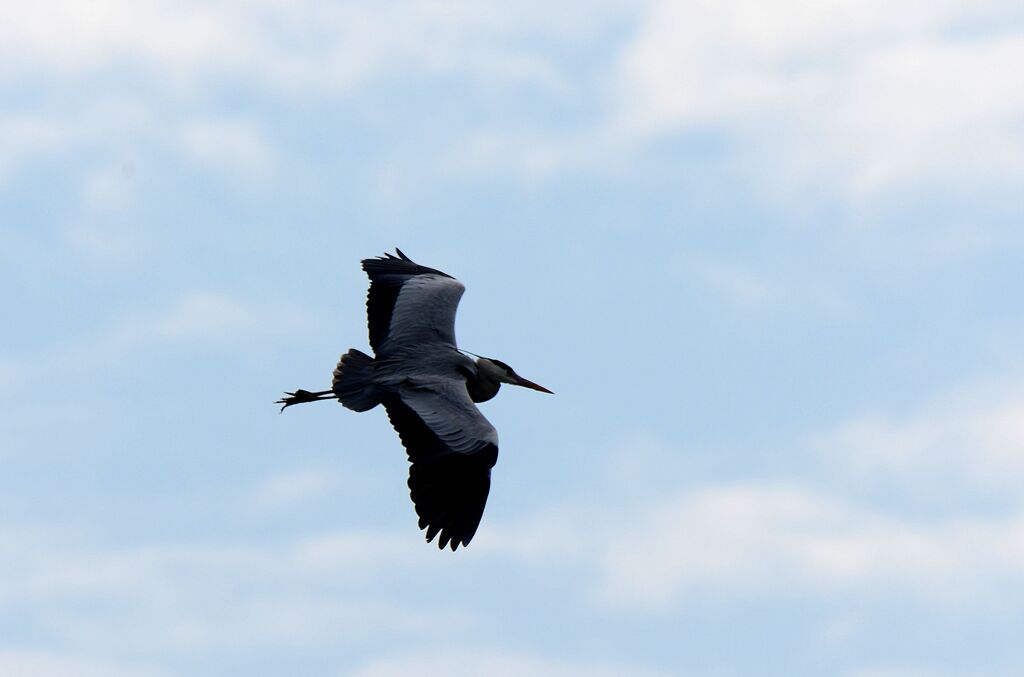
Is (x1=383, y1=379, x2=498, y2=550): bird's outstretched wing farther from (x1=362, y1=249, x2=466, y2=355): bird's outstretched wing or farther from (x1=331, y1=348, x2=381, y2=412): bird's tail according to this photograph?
(x1=362, y1=249, x2=466, y2=355): bird's outstretched wing

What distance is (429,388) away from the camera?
19594 mm

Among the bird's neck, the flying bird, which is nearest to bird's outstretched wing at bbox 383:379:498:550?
the flying bird

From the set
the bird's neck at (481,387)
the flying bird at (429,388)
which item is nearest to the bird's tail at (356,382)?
the flying bird at (429,388)

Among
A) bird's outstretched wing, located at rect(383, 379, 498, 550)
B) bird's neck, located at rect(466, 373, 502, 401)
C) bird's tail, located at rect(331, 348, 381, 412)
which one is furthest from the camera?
bird's neck, located at rect(466, 373, 502, 401)

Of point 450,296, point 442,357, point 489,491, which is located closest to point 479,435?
point 489,491

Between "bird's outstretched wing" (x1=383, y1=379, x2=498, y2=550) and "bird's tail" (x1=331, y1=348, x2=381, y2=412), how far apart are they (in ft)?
1.39

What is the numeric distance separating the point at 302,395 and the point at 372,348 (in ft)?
4.07

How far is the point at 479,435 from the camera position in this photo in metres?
18.6

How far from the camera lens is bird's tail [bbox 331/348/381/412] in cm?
1956

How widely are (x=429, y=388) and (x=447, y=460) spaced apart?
5.22 ft

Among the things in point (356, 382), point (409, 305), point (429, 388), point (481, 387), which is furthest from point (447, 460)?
point (409, 305)

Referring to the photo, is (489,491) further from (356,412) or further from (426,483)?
(356,412)

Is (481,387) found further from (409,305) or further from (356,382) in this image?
(356,382)

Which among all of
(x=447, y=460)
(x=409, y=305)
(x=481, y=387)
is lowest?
(x=447, y=460)
